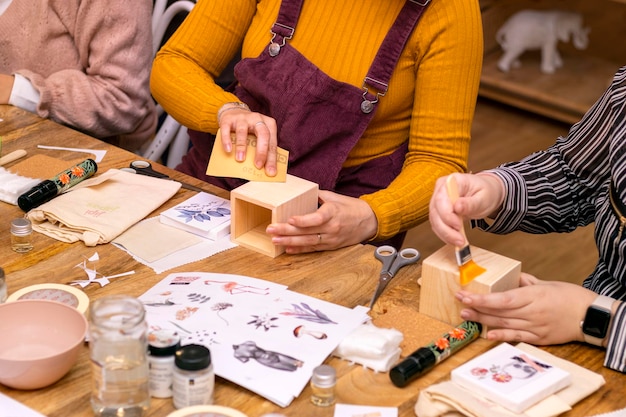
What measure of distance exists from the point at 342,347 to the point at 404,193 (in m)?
0.54

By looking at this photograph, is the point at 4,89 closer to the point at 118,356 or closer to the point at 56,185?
the point at 56,185

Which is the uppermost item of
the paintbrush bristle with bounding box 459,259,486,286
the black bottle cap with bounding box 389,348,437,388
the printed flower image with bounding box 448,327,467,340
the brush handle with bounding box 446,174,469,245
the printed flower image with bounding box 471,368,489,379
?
the brush handle with bounding box 446,174,469,245

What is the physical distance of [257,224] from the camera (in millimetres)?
1636

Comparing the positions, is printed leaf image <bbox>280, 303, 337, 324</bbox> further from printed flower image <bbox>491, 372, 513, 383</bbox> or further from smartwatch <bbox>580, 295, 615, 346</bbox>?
smartwatch <bbox>580, 295, 615, 346</bbox>

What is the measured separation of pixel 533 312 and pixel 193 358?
0.52 metres

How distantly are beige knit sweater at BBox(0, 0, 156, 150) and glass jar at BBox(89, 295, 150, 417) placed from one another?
1078mm

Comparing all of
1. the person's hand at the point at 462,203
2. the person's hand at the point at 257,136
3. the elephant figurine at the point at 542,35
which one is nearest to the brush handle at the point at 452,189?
→ the person's hand at the point at 462,203

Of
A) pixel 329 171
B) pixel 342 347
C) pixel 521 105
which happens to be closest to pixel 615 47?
pixel 521 105

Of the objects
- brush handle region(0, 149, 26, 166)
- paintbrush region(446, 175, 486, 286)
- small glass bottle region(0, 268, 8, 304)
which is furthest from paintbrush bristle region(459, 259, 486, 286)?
brush handle region(0, 149, 26, 166)

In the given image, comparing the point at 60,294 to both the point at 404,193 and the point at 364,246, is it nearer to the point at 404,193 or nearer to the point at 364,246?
the point at 364,246

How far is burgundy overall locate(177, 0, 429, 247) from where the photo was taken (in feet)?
5.87

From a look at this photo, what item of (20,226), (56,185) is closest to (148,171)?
(56,185)

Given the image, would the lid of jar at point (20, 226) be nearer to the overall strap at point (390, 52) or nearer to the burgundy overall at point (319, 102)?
the burgundy overall at point (319, 102)

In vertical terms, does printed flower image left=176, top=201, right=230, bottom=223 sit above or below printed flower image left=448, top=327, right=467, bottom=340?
below
